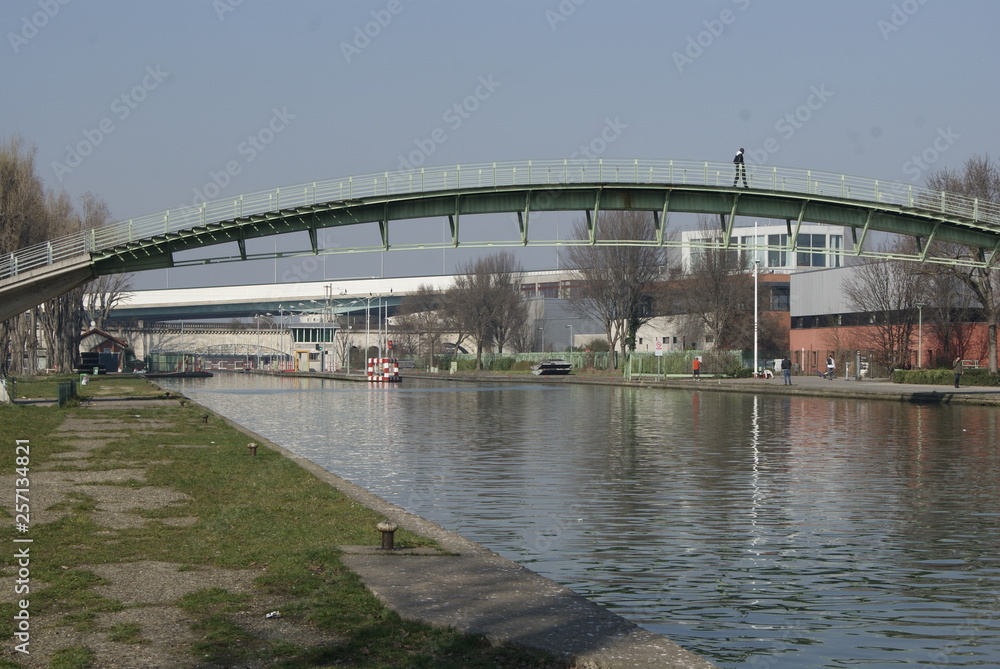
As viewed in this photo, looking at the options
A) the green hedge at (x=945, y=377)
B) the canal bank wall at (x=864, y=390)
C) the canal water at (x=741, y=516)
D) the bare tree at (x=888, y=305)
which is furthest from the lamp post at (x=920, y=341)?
the canal water at (x=741, y=516)

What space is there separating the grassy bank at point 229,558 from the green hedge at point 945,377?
45.5 metres

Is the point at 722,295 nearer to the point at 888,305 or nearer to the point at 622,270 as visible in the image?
the point at 622,270

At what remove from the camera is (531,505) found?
16469mm

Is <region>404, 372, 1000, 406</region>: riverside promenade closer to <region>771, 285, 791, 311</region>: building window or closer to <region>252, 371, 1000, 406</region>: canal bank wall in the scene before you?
<region>252, 371, 1000, 406</region>: canal bank wall

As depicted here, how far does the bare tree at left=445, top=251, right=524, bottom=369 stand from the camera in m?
120

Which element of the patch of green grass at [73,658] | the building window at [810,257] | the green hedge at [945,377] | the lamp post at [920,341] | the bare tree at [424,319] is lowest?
the patch of green grass at [73,658]

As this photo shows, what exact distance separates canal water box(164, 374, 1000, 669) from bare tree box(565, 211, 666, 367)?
5447 cm

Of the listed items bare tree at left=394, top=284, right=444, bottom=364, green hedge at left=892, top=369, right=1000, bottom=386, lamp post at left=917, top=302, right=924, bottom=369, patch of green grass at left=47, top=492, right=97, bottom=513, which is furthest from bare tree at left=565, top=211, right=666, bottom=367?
patch of green grass at left=47, top=492, right=97, bottom=513

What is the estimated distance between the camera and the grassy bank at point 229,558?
7672 mm

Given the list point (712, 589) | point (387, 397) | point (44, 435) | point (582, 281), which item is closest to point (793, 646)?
point (712, 589)

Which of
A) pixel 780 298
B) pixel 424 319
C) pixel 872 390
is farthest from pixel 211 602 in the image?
pixel 424 319

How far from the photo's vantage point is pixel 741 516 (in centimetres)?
1535

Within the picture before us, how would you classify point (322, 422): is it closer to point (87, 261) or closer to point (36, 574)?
point (87, 261)

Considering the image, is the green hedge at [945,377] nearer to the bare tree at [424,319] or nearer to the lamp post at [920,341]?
the lamp post at [920,341]
